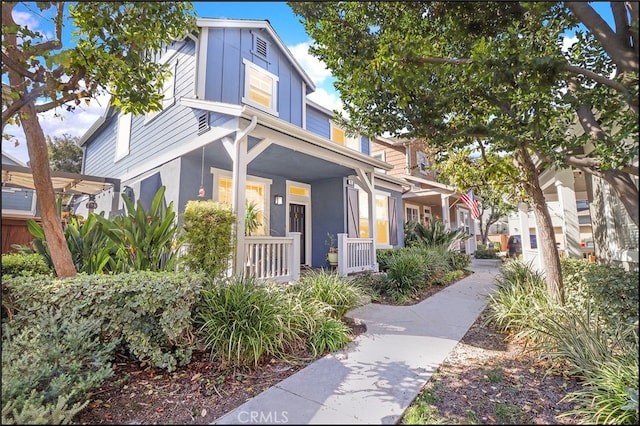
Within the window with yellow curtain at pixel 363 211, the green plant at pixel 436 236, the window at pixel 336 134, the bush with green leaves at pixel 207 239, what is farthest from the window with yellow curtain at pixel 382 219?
the bush with green leaves at pixel 207 239

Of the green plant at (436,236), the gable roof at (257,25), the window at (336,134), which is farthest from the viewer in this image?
the window at (336,134)

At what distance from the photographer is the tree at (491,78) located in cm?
285

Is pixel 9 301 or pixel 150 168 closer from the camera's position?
pixel 9 301

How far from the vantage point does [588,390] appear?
2.54 meters

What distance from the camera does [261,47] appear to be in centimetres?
837

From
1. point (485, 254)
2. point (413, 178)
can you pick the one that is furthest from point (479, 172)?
point (485, 254)

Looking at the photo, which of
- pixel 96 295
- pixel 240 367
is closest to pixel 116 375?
pixel 96 295

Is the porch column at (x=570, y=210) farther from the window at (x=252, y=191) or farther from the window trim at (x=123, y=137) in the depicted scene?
the window trim at (x=123, y=137)

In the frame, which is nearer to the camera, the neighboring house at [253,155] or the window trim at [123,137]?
the neighboring house at [253,155]

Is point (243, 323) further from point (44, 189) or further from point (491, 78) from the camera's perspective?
point (491, 78)

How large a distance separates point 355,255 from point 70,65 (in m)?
6.22

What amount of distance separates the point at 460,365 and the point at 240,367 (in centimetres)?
242

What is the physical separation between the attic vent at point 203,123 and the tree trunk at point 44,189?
2.65 metres

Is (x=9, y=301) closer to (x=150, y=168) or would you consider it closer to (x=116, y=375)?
(x=116, y=375)
